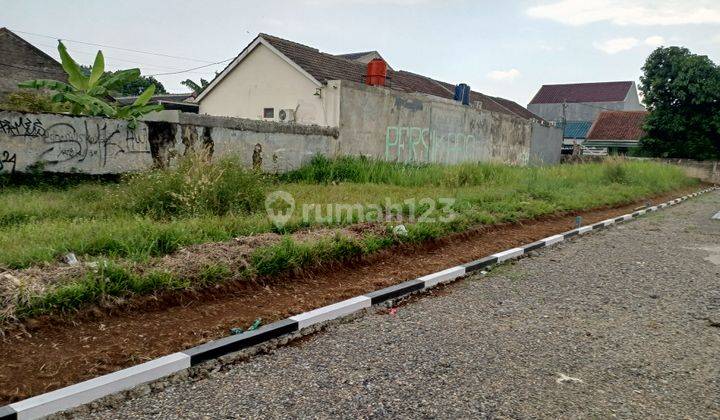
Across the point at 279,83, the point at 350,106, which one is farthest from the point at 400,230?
the point at 279,83

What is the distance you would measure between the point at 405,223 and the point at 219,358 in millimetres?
4128

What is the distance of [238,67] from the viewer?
17625 mm

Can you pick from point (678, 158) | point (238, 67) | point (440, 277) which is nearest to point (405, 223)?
point (440, 277)

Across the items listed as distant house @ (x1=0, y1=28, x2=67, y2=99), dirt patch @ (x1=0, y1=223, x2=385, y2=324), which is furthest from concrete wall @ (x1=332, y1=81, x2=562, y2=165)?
distant house @ (x1=0, y1=28, x2=67, y2=99)

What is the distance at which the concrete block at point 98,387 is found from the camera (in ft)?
8.28

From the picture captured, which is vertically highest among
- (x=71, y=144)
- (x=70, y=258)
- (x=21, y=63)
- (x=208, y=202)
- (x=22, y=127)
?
(x=21, y=63)

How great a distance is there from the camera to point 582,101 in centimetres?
5756

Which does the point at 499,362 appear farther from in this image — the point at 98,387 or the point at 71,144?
the point at 71,144

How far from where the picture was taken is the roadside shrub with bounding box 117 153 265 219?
6.33 m

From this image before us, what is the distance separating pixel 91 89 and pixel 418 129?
31.6 feet

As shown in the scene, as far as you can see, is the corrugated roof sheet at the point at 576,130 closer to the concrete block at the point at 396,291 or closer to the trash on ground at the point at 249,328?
the concrete block at the point at 396,291

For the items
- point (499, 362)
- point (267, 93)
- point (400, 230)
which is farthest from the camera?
point (267, 93)

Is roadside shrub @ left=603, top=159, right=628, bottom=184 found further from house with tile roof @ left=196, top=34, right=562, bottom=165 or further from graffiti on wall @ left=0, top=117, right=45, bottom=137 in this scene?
graffiti on wall @ left=0, top=117, right=45, bottom=137

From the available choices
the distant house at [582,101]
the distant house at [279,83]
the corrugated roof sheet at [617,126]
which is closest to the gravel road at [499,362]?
the distant house at [279,83]
